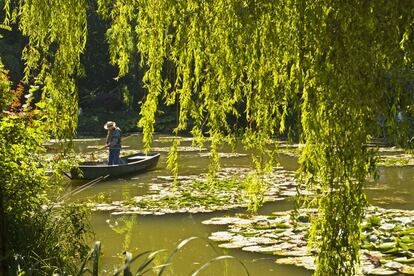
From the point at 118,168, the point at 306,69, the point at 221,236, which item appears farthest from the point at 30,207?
the point at 118,168

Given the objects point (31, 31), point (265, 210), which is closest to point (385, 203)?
point (265, 210)

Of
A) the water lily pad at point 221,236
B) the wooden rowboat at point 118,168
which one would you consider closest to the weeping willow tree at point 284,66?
the water lily pad at point 221,236

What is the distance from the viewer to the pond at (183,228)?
20.0 ft

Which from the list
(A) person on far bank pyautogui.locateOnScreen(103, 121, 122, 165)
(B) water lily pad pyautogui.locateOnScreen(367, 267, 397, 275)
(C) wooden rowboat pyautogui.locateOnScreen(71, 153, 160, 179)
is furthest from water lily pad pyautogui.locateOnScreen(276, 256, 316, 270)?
(A) person on far bank pyautogui.locateOnScreen(103, 121, 122, 165)

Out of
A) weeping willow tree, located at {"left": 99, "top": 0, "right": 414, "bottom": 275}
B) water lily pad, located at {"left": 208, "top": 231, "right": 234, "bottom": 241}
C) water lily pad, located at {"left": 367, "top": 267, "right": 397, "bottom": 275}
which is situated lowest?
water lily pad, located at {"left": 367, "top": 267, "right": 397, "bottom": 275}

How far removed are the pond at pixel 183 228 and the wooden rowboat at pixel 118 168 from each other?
0.19 m

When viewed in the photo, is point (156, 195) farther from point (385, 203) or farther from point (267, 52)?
point (267, 52)

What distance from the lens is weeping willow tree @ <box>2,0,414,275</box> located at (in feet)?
8.98

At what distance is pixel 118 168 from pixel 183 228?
5.09 metres

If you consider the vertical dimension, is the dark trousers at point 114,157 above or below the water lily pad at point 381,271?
above

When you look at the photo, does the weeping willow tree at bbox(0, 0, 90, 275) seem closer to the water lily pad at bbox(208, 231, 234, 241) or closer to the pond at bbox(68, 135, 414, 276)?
the pond at bbox(68, 135, 414, 276)

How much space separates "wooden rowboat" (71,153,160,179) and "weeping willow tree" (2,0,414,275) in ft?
25.4

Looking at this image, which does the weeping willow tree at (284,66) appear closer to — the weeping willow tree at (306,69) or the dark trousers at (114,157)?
the weeping willow tree at (306,69)

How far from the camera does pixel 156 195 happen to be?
10.4 meters
